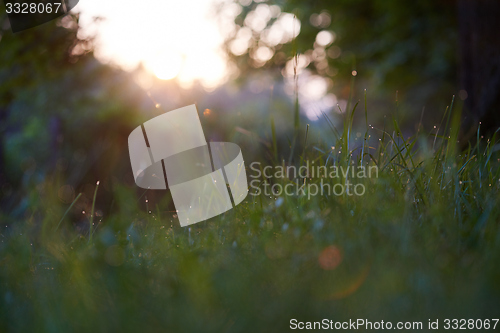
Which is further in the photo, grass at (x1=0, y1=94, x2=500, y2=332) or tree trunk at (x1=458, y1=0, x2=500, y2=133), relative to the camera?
tree trunk at (x1=458, y1=0, x2=500, y2=133)

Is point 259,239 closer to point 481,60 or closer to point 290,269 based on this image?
point 290,269

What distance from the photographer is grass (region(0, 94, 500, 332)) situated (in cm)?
88

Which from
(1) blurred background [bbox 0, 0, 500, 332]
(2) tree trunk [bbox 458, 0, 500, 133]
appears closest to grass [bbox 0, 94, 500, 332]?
(1) blurred background [bbox 0, 0, 500, 332]

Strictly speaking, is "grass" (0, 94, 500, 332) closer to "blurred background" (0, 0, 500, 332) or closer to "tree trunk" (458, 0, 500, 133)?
"blurred background" (0, 0, 500, 332)

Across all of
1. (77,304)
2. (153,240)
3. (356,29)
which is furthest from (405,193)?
(356,29)

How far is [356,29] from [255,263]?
941cm

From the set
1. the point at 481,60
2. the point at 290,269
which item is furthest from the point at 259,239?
the point at 481,60

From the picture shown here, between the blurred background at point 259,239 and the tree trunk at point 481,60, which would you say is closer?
the blurred background at point 259,239

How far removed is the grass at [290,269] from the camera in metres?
0.88

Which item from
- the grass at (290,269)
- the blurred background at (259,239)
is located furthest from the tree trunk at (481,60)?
the grass at (290,269)

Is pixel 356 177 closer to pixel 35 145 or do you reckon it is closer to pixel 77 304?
pixel 77 304

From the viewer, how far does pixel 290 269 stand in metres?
1.05

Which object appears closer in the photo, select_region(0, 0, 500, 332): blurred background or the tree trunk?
select_region(0, 0, 500, 332): blurred background

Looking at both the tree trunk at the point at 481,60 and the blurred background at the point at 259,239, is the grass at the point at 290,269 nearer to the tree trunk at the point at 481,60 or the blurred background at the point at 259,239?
the blurred background at the point at 259,239
